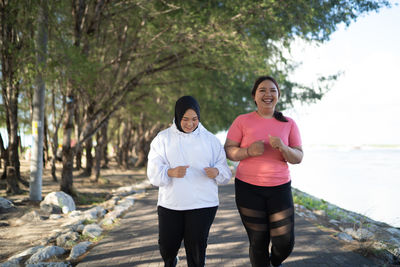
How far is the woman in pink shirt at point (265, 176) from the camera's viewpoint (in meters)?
3.38

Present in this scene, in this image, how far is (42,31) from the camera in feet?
31.7

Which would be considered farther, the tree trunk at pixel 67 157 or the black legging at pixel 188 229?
the tree trunk at pixel 67 157

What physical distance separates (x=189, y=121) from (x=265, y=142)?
0.77 meters

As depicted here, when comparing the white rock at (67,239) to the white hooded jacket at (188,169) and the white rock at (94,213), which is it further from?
the white hooded jacket at (188,169)

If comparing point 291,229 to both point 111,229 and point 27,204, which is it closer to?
point 111,229

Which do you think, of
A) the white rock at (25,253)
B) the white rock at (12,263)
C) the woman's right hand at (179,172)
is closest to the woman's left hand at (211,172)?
the woman's right hand at (179,172)

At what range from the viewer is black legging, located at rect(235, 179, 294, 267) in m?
3.38

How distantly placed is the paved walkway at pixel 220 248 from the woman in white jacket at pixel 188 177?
148 centimetres

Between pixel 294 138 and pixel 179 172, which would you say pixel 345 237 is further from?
pixel 179 172

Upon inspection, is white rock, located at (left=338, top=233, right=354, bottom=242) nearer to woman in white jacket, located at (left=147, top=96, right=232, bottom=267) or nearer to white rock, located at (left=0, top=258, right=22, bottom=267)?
woman in white jacket, located at (left=147, top=96, right=232, bottom=267)

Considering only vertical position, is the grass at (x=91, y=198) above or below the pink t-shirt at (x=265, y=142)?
below

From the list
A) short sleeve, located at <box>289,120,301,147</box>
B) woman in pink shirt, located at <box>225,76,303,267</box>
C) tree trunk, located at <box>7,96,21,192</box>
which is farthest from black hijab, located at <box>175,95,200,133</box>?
tree trunk, located at <box>7,96,21,192</box>

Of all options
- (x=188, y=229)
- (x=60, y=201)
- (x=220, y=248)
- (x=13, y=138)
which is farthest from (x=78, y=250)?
(x=13, y=138)

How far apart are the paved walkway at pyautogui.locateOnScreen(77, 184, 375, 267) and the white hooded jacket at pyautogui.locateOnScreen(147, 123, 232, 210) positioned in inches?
67.8
